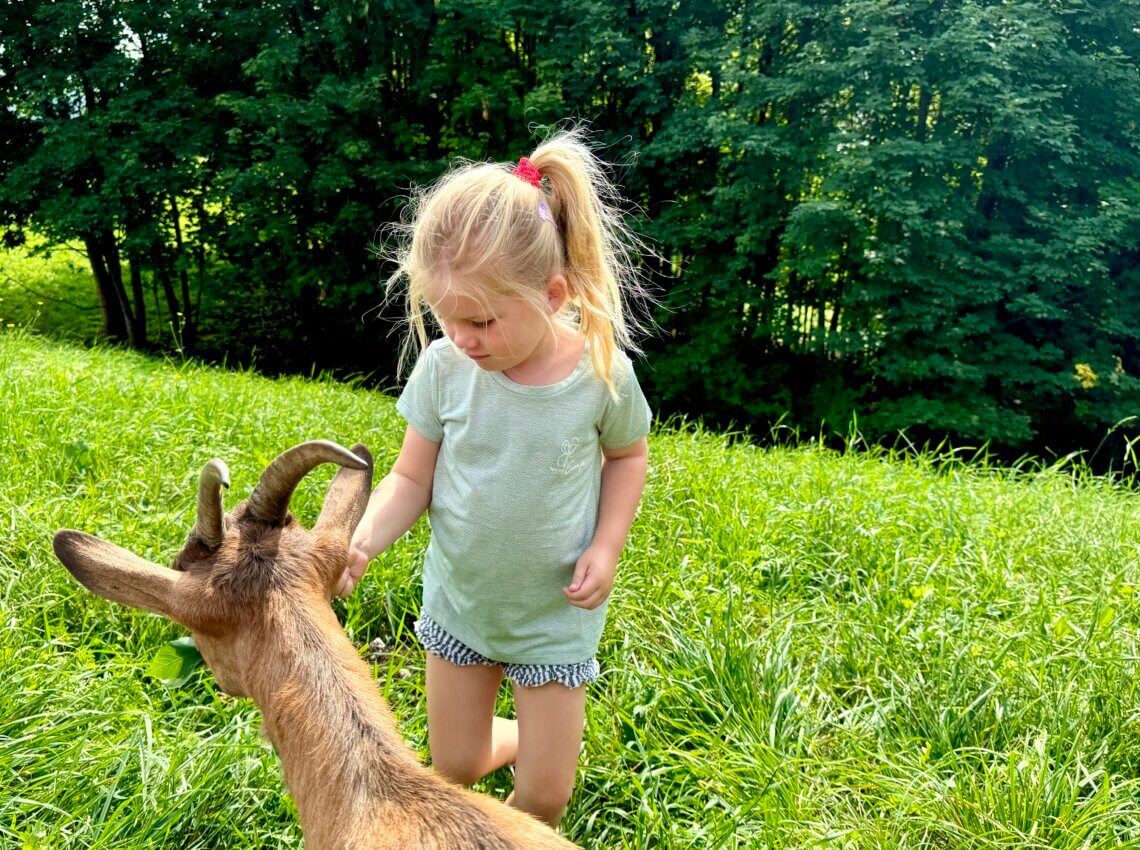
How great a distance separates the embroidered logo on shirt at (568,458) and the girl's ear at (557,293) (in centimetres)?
33

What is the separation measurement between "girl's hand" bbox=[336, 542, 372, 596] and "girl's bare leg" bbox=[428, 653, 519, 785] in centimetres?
46

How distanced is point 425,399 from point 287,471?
2.12 feet

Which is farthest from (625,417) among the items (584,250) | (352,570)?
(352,570)

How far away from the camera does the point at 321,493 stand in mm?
4281

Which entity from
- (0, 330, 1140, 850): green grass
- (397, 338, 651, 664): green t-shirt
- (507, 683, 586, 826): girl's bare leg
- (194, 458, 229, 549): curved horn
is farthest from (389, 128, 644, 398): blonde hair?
(0, 330, 1140, 850): green grass

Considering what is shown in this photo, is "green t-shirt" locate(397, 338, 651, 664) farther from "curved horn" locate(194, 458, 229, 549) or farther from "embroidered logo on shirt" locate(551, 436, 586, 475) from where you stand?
"curved horn" locate(194, 458, 229, 549)

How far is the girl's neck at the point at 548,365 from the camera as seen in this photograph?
7.25 feet

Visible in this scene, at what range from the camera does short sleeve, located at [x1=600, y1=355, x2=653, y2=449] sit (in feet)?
7.33

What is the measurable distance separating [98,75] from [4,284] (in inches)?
250

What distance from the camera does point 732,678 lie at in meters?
2.98

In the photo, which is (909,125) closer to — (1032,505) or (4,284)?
(1032,505)

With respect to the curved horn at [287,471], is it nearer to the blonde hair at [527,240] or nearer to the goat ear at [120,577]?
the goat ear at [120,577]

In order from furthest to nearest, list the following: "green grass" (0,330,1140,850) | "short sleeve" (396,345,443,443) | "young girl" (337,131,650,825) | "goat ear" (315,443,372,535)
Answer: "green grass" (0,330,1140,850), "short sleeve" (396,345,443,443), "young girl" (337,131,650,825), "goat ear" (315,443,372,535)

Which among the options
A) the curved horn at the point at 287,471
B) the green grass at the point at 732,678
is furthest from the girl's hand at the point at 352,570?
the green grass at the point at 732,678
